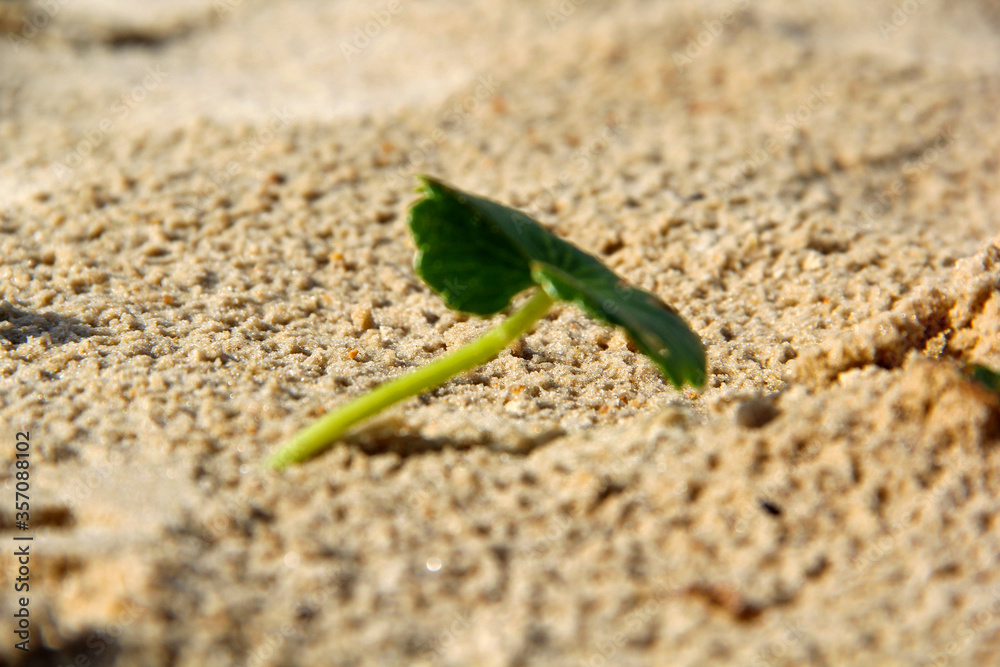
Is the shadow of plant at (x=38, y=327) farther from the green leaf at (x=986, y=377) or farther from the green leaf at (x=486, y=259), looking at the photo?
the green leaf at (x=986, y=377)

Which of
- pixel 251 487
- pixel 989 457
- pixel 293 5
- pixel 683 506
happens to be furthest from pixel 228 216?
pixel 293 5

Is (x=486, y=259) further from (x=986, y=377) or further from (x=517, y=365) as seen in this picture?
(x=986, y=377)

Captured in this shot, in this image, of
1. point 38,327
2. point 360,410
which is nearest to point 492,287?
point 360,410

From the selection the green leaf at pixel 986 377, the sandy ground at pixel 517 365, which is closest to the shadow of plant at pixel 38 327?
the sandy ground at pixel 517 365

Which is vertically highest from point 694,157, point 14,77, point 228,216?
point 14,77

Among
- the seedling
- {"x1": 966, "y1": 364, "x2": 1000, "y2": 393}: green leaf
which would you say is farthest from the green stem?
{"x1": 966, "y1": 364, "x2": 1000, "y2": 393}: green leaf

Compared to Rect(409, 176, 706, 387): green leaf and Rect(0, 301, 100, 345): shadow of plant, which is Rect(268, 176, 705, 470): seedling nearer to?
Rect(409, 176, 706, 387): green leaf

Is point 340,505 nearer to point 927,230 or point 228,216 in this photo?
point 228,216
